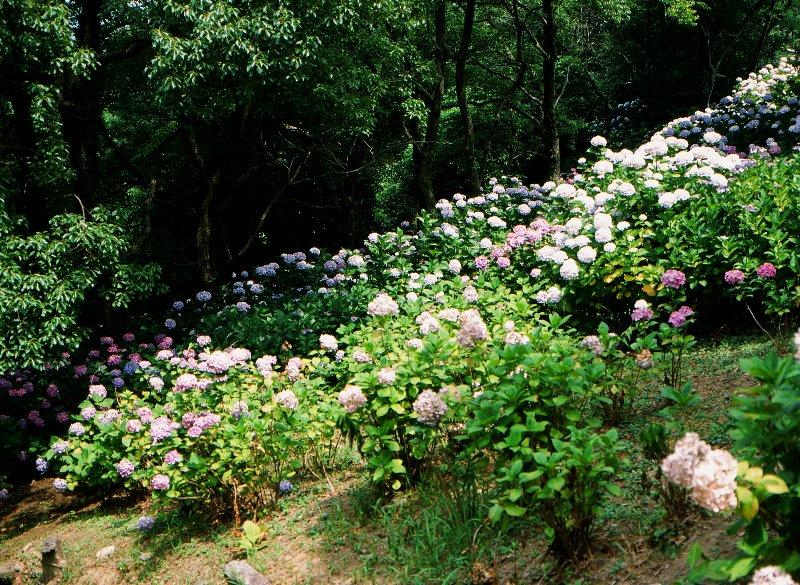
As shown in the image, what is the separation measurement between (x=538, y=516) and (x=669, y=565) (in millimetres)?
550

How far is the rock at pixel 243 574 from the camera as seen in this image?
356 cm

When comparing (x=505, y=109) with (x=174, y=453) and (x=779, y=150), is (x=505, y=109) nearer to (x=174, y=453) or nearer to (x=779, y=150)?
(x=779, y=150)

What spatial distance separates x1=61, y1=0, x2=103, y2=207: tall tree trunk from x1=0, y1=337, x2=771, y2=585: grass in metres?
4.10

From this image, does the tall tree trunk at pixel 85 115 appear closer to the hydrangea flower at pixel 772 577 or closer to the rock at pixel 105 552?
the rock at pixel 105 552

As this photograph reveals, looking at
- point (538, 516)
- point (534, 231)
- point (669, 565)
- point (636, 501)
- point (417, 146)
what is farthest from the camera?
point (417, 146)

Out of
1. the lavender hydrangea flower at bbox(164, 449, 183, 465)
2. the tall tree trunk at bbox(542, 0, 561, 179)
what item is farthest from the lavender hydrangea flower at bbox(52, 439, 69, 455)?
the tall tree trunk at bbox(542, 0, 561, 179)

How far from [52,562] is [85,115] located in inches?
212

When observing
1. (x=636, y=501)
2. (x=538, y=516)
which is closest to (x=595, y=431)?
(x=636, y=501)

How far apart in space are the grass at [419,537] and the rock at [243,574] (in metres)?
0.10

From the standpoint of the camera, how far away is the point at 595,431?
13.2 ft

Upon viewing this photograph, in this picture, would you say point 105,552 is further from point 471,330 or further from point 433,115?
point 433,115

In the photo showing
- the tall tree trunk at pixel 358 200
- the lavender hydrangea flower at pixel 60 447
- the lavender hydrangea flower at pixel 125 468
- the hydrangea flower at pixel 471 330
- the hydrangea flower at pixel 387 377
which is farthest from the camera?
the tall tree trunk at pixel 358 200

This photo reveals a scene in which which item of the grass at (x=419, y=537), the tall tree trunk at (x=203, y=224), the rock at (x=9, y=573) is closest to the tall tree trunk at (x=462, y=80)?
the tall tree trunk at (x=203, y=224)

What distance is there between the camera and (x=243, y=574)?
3.62 m
